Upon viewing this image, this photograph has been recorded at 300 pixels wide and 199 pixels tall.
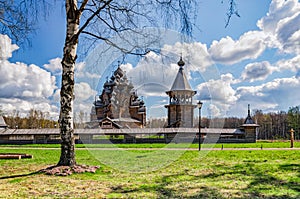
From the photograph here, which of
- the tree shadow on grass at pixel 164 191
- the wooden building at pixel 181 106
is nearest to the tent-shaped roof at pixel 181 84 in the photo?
the wooden building at pixel 181 106

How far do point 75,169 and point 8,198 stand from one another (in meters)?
2.50

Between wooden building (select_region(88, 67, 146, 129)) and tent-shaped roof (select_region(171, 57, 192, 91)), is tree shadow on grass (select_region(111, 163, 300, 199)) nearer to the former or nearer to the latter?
tent-shaped roof (select_region(171, 57, 192, 91))

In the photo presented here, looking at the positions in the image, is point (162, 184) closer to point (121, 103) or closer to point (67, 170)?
point (67, 170)

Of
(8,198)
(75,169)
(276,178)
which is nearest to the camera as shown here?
(8,198)

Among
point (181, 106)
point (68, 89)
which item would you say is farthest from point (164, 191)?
point (181, 106)

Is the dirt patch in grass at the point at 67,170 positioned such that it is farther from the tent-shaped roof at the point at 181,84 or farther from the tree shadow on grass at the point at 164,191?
the tent-shaped roof at the point at 181,84

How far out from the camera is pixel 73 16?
785 cm

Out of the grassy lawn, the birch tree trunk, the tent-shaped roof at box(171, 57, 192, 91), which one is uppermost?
the tent-shaped roof at box(171, 57, 192, 91)

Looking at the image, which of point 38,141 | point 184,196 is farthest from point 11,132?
point 184,196

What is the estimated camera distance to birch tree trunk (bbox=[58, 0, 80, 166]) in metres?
7.48

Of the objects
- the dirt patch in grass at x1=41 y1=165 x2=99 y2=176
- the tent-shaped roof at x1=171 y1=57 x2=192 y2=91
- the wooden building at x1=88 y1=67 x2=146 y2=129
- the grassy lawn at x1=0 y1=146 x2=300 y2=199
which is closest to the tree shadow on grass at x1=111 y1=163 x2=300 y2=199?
the grassy lawn at x1=0 y1=146 x2=300 y2=199

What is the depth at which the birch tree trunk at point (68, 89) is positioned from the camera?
7.48m

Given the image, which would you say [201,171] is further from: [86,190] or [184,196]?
[86,190]

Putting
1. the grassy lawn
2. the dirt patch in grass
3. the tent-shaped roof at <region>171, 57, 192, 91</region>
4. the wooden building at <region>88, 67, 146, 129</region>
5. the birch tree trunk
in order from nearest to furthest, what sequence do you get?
1. the grassy lawn
2. the dirt patch in grass
3. the birch tree trunk
4. the tent-shaped roof at <region>171, 57, 192, 91</region>
5. the wooden building at <region>88, 67, 146, 129</region>
